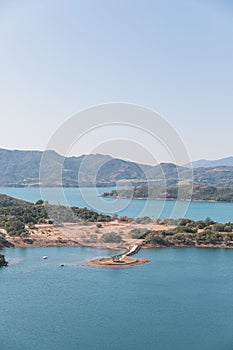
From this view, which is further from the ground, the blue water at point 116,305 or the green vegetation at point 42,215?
the green vegetation at point 42,215

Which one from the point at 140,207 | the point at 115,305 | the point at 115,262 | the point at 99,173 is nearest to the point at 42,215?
the point at 115,262

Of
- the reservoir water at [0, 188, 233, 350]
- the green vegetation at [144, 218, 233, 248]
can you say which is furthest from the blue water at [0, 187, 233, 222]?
the reservoir water at [0, 188, 233, 350]

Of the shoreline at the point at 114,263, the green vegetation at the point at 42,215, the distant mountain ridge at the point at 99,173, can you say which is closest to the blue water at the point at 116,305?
the shoreline at the point at 114,263

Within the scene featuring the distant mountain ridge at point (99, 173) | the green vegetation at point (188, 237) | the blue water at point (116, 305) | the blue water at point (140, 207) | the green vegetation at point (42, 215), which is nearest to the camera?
the blue water at point (116, 305)

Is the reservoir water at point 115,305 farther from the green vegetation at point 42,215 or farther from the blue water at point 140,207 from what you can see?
the blue water at point 140,207

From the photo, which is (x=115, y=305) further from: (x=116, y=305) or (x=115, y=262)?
(x=115, y=262)

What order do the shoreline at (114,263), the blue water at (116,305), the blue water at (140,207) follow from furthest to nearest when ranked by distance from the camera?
the blue water at (140,207) → the shoreline at (114,263) → the blue water at (116,305)

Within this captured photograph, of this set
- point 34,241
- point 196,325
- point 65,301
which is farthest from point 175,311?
point 34,241

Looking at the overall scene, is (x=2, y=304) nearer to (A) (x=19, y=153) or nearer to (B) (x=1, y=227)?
(B) (x=1, y=227)
